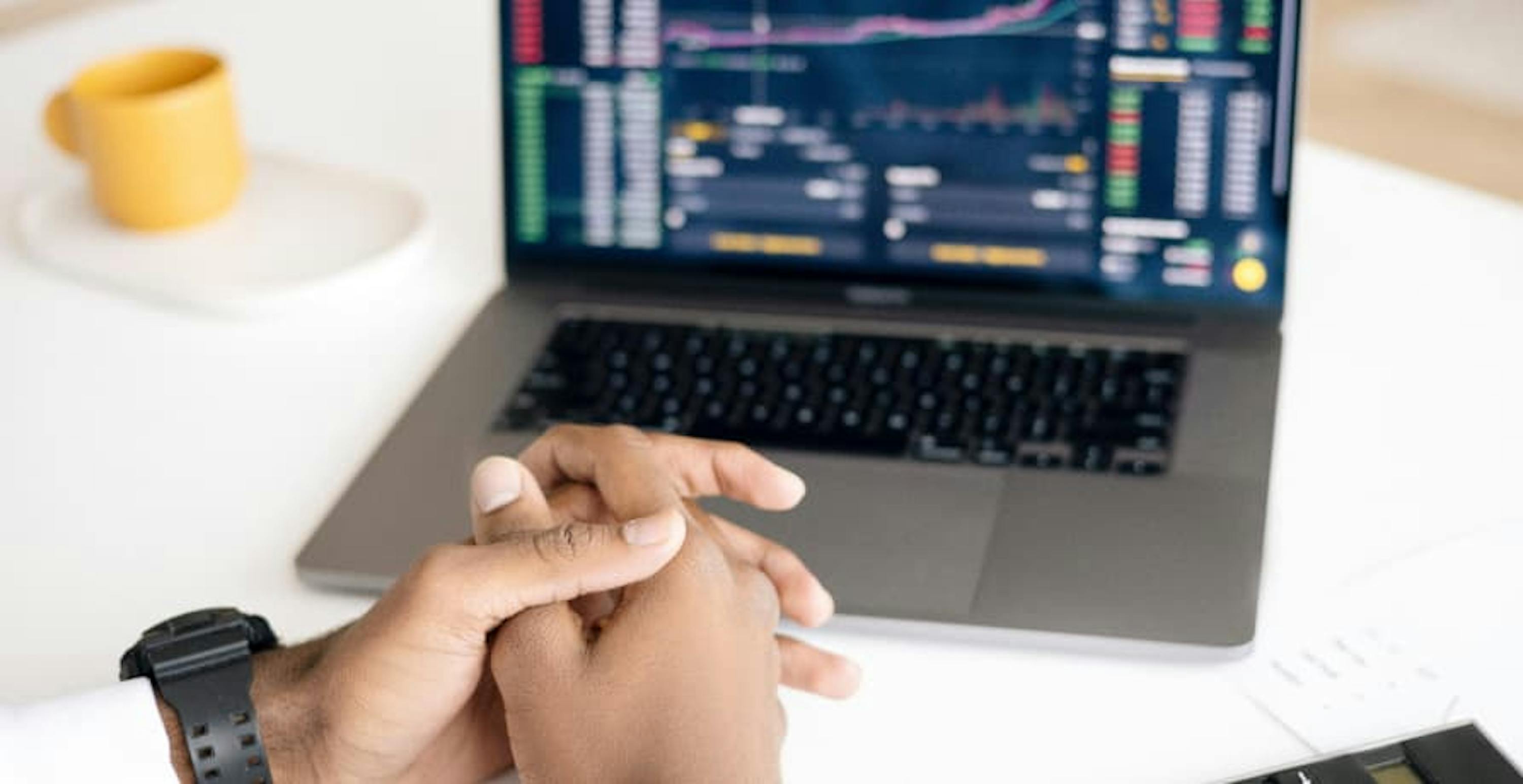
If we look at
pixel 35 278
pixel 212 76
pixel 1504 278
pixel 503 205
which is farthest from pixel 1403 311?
pixel 35 278

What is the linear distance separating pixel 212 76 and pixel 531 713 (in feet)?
2.31

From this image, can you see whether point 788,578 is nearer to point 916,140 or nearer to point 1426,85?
point 916,140

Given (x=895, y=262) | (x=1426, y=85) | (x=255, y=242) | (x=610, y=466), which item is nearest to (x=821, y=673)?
(x=610, y=466)

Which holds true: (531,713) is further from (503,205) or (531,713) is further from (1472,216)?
(1472,216)

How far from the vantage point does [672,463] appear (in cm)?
112

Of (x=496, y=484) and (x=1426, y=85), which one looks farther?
(x=1426, y=85)

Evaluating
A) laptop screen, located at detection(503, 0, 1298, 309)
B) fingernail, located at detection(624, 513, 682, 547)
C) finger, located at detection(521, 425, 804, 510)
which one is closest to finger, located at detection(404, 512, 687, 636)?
fingernail, located at detection(624, 513, 682, 547)

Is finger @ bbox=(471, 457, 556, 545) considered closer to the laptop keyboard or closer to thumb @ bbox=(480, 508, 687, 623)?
thumb @ bbox=(480, 508, 687, 623)

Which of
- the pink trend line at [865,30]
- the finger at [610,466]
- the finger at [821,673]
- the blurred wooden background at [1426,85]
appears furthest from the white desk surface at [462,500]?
the blurred wooden background at [1426,85]

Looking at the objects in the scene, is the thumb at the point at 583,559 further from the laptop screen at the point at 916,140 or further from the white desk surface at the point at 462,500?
the laptop screen at the point at 916,140

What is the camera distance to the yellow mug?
1.47 m

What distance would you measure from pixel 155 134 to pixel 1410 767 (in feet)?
3.16

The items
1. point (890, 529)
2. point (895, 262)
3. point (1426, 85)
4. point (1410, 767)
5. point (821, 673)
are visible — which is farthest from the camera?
point (1426, 85)

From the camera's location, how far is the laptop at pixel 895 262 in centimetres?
122
